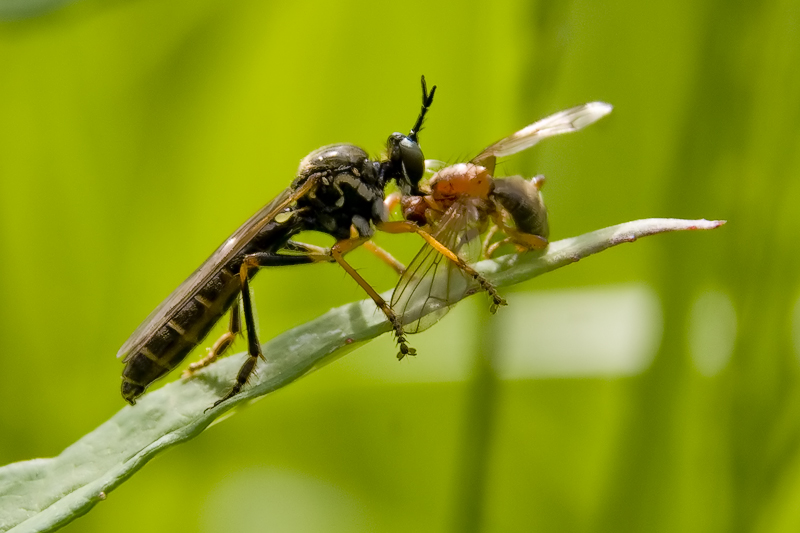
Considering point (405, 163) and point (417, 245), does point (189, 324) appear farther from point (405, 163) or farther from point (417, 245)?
point (417, 245)

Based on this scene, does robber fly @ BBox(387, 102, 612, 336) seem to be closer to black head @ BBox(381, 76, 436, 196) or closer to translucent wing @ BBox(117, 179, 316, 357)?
black head @ BBox(381, 76, 436, 196)

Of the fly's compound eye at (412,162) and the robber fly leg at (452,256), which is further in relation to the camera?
the fly's compound eye at (412,162)

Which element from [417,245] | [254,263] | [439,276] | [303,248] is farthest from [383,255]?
[417,245]

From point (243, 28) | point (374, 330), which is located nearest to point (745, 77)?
point (374, 330)

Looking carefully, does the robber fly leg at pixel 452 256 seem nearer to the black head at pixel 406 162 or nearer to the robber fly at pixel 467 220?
the robber fly at pixel 467 220

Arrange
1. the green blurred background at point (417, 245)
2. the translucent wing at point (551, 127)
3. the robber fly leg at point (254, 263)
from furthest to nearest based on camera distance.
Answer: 1. the green blurred background at point (417, 245)
2. the translucent wing at point (551, 127)
3. the robber fly leg at point (254, 263)

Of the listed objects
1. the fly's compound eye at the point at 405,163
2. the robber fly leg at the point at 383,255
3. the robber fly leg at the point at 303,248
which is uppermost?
the fly's compound eye at the point at 405,163

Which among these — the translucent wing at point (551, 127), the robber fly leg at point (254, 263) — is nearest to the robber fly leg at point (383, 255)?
the robber fly leg at point (254, 263)

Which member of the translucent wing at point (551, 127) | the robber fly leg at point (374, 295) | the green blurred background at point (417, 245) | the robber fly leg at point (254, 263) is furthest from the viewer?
the green blurred background at point (417, 245)

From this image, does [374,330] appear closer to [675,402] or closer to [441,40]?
[675,402]
